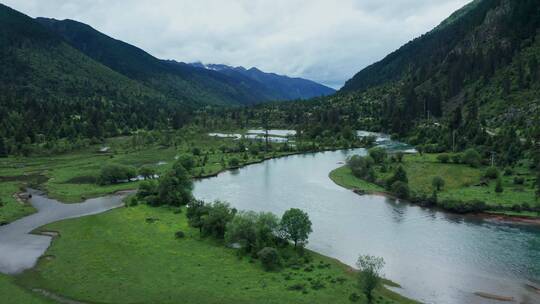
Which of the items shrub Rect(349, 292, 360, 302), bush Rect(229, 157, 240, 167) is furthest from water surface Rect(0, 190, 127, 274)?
bush Rect(229, 157, 240, 167)

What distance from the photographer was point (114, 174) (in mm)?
123812

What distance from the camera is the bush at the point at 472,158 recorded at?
122750mm

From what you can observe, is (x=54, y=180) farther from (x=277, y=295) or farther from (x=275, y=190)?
(x=277, y=295)

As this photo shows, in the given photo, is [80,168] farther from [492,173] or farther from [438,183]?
[492,173]

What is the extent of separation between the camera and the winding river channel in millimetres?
60250

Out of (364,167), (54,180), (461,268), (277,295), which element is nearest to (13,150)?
(54,180)

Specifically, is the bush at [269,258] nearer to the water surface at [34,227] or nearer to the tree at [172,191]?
the water surface at [34,227]

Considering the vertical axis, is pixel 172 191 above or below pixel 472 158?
below

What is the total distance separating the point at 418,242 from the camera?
249 ft

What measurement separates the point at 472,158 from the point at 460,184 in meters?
18.6

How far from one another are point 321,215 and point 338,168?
53960 millimetres

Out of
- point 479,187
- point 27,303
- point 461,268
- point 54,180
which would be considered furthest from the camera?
point 54,180

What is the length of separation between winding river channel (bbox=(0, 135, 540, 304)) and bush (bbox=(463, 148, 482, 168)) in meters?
35.6

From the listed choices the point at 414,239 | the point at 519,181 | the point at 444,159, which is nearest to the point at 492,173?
the point at 519,181
